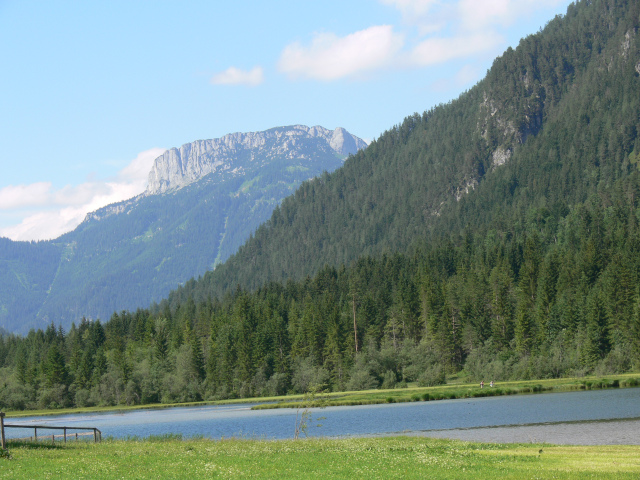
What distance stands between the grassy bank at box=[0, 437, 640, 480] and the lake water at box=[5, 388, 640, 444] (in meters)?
10.6

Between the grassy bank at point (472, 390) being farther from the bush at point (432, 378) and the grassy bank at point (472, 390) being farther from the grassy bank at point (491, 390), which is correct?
the bush at point (432, 378)

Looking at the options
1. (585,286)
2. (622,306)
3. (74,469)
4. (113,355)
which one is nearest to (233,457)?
(74,469)

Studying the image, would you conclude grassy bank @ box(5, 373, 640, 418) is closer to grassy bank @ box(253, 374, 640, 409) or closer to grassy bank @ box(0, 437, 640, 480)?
grassy bank @ box(253, 374, 640, 409)

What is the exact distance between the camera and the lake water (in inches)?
2187

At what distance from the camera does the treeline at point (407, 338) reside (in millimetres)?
126000

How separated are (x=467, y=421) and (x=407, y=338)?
80161mm

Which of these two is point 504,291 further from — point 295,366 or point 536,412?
point 536,412

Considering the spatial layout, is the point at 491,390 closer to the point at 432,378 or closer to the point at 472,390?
the point at 472,390

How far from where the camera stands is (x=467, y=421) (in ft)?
228

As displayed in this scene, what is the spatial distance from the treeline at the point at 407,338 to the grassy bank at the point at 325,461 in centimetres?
8145

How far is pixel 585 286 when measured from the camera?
447 ft

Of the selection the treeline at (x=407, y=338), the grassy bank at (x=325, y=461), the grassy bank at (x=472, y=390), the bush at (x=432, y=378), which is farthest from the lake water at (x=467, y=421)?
the treeline at (x=407, y=338)

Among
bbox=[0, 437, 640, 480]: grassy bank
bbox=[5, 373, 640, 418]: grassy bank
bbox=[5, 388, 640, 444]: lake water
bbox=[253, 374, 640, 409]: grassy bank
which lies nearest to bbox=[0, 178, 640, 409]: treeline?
bbox=[5, 373, 640, 418]: grassy bank

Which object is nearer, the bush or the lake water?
the lake water
